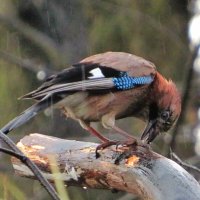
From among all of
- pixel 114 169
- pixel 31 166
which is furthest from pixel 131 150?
pixel 31 166

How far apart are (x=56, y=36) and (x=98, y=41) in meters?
0.60

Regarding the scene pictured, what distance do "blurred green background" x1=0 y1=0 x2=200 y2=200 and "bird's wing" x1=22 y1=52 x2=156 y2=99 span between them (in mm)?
2743

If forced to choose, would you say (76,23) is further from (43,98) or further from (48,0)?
(43,98)

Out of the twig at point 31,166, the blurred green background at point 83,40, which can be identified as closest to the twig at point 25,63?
the blurred green background at point 83,40

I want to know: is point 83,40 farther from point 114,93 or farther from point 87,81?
point 87,81

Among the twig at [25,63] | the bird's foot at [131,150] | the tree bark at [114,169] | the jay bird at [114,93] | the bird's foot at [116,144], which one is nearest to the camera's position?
the tree bark at [114,169]

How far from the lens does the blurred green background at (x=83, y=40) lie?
301 inches

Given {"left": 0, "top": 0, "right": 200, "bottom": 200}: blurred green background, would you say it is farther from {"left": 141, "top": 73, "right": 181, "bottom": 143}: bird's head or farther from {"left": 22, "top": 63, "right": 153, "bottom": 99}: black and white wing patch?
{"left": 22, "top": 63, "right": 153, "bottom": 99}: black and white wing patch

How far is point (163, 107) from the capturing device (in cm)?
461

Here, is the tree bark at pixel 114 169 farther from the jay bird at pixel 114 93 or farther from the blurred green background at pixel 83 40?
the blurred green background at pixel 83 40

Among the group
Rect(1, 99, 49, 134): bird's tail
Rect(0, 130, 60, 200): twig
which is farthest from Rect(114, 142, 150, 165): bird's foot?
Rect(0, 130, 60, 200): twig

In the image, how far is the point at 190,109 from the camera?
7895 millimetres

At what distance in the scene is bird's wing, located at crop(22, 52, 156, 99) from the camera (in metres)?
4.09

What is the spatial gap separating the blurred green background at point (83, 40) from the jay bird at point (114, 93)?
2613 millimetres
